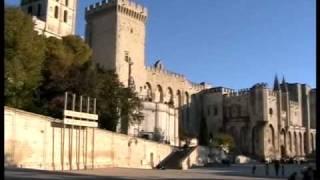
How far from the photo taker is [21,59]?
1282 inches

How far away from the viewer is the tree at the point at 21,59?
30.7m

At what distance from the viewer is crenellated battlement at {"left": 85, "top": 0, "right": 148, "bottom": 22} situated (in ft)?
190

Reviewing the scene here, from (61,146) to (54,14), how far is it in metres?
26.5

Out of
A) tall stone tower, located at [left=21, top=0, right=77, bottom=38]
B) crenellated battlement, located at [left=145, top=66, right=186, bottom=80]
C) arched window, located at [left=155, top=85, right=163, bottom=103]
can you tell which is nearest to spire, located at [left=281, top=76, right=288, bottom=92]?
crenellated battlement, located at [left=145, top=66, right=186, bottom=80]

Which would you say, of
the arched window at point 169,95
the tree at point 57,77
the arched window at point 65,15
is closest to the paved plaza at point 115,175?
the tree at point 57,77

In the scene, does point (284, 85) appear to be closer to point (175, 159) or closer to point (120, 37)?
point (120, 37)

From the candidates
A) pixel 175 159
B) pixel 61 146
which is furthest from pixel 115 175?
pixel 175 159

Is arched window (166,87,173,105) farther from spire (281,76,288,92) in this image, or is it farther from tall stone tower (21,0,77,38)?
spire (281,76,288,92)

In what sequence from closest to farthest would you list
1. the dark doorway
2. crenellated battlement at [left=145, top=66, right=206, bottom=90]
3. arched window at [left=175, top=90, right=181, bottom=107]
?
1. crenellated battlement at [left=145, top=66, right=206, bottom=90]
2. arched window at [left=175, top=90, right=181, bottom=107]
3. the dark doorway

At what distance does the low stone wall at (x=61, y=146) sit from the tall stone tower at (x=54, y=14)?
59.3 ft

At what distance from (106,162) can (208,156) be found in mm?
17094

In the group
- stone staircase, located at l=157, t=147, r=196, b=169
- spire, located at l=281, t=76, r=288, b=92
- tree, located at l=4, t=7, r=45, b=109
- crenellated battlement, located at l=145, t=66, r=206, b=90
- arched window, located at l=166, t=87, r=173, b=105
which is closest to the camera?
tree, located at l=4, t=7, r=45, b=109

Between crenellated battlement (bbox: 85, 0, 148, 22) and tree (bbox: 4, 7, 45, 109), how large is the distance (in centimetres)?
2359

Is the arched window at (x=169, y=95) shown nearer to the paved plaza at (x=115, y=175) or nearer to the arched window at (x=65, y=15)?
the arched window at (x=65, y=15)
